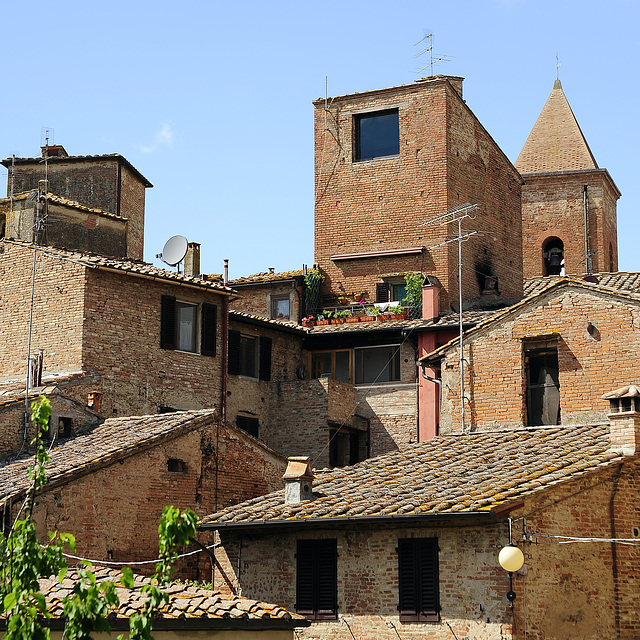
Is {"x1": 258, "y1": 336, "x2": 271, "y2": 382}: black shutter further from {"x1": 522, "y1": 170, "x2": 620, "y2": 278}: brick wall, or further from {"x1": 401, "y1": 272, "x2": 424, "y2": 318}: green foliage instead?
{"x1": 522, "y1": 170, "x2": 620, "y2": 278}: brick wall

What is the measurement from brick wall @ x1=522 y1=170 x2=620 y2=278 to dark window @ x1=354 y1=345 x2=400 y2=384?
1283 cm

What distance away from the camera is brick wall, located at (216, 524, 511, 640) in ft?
55.5

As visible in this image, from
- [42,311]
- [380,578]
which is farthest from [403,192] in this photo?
[380,578]

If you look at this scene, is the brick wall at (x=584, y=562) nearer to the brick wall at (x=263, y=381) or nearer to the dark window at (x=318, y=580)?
the dark window at (x=318, y=580)

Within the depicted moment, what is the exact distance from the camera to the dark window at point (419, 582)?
1742 centimetres

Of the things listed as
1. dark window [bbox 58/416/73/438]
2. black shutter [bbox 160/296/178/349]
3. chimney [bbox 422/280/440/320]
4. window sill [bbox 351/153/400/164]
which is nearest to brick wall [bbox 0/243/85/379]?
black shutter [bbox 160/296/178/349]

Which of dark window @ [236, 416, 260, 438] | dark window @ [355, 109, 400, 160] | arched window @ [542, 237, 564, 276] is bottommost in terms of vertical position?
dark window @ [236, 416, 260, 438]

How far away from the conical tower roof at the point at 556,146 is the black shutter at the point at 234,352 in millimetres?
17778

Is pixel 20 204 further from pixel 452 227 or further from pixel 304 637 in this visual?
pixel 304 637

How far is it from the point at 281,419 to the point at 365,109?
10.7 metres

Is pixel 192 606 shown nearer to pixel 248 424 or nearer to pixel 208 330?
pixel 208 330

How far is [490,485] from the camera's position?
698 inches

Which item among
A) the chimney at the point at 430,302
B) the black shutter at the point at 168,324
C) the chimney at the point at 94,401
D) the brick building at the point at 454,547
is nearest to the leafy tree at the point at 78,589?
the brick building at the point at 454,547

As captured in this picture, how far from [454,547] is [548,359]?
718cm
